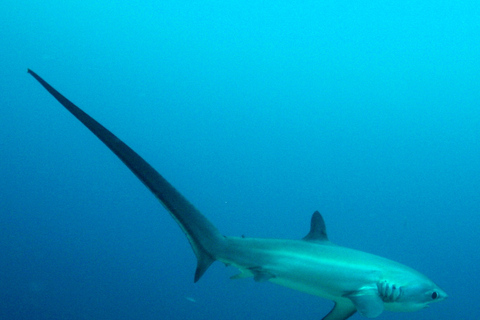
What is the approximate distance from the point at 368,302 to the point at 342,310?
306 mm

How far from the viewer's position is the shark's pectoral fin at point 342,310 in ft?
8.97

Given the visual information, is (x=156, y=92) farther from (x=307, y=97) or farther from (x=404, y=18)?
(x=404, y=18)

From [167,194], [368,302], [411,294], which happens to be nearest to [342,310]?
[368,302]

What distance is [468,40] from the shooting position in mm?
22094

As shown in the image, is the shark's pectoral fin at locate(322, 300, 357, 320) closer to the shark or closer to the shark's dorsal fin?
the shark

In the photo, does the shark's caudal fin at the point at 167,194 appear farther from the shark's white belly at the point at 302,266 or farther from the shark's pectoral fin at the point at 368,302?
the shark's pectoral fin at the point at 368,302

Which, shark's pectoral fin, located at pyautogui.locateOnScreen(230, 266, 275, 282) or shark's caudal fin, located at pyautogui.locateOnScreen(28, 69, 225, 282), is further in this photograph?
shark's pectoral fin, located at pyautogui.locateOnScreen(230, 266, 275, 282)

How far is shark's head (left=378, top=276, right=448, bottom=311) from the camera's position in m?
A: 2.64

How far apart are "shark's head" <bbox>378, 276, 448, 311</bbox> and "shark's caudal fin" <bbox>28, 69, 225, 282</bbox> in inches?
43.1

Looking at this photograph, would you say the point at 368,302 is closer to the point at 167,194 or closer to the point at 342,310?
the point at 342,310

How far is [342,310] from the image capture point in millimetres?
2828

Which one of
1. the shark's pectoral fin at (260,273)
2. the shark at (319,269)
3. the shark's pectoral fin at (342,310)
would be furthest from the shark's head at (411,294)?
the shark's pectoral fin at (260,273)

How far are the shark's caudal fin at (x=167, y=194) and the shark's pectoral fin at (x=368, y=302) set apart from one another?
2.92 ft

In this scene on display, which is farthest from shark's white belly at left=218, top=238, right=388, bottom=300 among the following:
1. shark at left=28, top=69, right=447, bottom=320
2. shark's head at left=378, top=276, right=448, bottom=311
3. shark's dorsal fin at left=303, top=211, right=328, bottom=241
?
shark's dorsal fin at left=303, top=211, right=328, bottom=241
